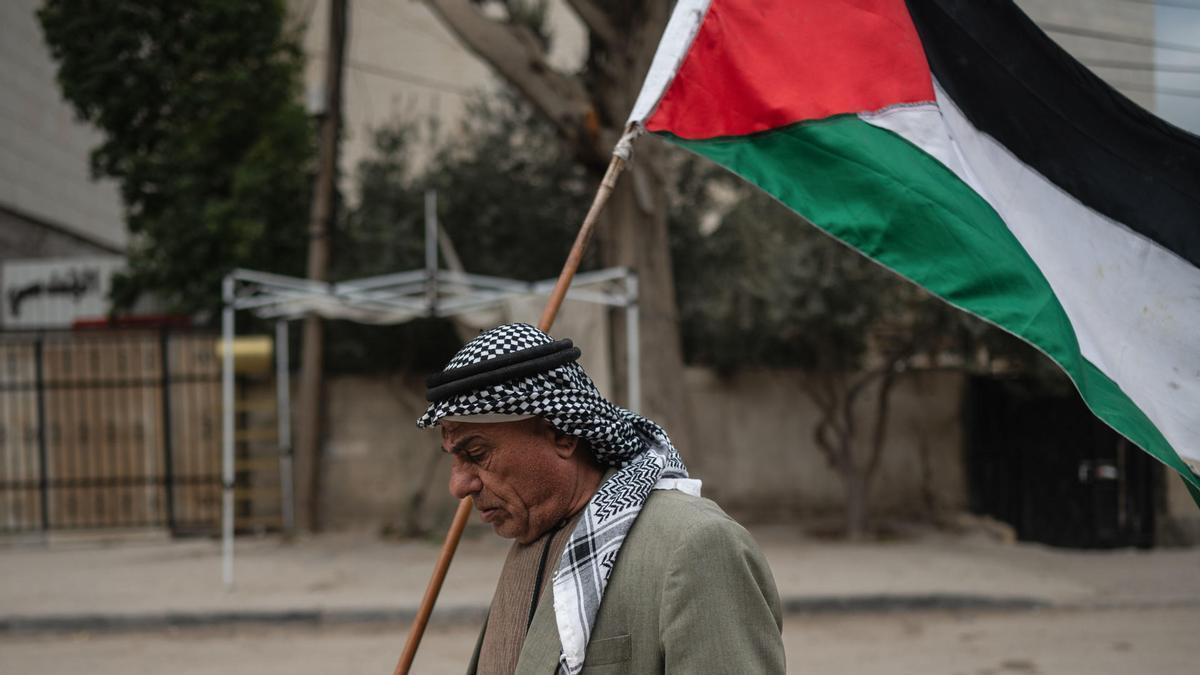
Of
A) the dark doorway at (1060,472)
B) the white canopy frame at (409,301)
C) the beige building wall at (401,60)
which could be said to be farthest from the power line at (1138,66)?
the beige building wall at (401,60)

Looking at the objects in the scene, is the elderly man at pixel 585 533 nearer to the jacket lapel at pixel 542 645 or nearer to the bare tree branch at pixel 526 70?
the jacket lapel at pixel 542 645

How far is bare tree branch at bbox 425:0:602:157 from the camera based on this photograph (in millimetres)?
9609

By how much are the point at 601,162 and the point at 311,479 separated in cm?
559

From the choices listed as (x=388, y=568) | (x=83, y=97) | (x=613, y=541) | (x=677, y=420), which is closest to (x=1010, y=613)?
(x=677, y=420)

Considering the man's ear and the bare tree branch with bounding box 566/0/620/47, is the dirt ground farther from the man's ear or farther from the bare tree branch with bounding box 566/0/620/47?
the bare tree branch with bounding box 566/0/620/47

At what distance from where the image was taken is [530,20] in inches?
618

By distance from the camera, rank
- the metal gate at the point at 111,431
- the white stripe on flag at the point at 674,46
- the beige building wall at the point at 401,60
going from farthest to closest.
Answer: the beige building wall at the point at 401,60 < the metal gate at the point at 111,431 < the white stripe on flag at the point at 674,46

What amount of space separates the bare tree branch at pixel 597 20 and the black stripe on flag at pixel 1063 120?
7614 millimetres

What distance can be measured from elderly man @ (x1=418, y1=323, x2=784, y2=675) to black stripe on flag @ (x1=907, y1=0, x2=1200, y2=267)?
4.90ft

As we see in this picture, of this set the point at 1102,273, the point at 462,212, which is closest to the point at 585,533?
the point at 1102,273

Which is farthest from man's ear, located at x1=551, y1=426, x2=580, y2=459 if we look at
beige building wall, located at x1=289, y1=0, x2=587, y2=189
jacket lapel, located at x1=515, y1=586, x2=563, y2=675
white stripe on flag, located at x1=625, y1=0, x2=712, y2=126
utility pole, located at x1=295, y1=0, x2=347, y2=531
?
beige building wall, located at x1=289, y1=0, x2=587, y2=189

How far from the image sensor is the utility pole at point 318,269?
40.9ft

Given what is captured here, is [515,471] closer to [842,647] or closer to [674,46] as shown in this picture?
[674,46]

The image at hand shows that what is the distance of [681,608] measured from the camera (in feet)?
5.44
